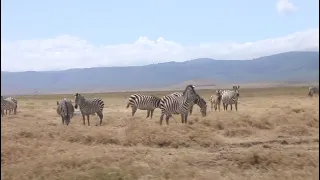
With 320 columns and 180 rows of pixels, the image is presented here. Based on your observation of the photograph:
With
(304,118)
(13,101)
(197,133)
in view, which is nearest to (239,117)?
(304,118)

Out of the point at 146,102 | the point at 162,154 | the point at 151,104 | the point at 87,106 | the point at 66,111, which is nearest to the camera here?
→ the point at 162,154

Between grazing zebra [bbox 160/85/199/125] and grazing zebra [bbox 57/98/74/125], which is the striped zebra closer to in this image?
grazing zebra [bbox 160/85/199/125]

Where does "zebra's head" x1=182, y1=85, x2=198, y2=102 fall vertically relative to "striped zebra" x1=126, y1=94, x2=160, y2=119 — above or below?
above

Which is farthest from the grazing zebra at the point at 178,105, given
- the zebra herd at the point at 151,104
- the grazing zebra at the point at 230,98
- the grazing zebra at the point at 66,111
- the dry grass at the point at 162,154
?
the grazing zebra at the point at 230,98

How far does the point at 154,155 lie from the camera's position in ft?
42.5

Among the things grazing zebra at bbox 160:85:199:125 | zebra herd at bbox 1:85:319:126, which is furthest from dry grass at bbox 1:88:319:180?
zebra herd at bbox 1:85:319:126

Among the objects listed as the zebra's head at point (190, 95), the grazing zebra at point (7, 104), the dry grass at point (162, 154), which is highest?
the zebra's head at point (190, 95)

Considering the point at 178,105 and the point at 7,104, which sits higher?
the point at 178,105

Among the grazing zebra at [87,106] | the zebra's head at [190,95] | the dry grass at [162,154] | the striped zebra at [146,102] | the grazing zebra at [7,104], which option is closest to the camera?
the dry grass at [162,154]

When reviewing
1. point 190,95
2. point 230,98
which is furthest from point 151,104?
point 230,98

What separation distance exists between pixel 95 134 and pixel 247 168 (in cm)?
676

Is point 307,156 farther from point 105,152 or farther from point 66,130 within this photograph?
point 66,130

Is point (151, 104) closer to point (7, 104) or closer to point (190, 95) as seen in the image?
point (190, 95)

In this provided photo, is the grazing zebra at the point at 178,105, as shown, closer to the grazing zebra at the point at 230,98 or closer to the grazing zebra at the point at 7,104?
the grazing zebra at the point at 230,98
